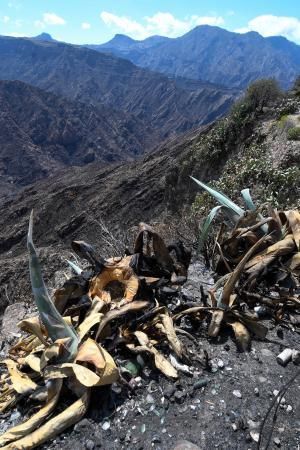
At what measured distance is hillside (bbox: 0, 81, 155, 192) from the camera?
9738 centimetres

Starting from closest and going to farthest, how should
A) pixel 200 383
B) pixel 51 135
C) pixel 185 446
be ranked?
1. pixel 185 446
2. pixel 200 383
3. pixel 51 135

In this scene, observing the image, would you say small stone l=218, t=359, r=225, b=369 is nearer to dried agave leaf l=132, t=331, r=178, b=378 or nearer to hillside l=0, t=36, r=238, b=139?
dried agave leaf l=132, t=331, r=178, b=378

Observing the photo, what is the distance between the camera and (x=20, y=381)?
225cm

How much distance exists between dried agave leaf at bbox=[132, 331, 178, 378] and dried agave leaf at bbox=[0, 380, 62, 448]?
0.44 m

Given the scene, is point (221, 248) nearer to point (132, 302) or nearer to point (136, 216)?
point (132, 302)

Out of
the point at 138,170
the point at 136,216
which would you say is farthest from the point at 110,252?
the point at 138,170

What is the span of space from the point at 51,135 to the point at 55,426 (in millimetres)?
114391

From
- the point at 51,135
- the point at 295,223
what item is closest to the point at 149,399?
the point at 295,223

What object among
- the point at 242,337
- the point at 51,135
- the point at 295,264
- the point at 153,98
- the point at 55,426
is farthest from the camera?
the point at 153,98

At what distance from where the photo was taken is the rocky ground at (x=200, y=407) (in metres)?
1.94

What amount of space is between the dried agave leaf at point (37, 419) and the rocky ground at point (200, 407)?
0.35ft

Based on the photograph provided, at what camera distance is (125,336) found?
2424 mm

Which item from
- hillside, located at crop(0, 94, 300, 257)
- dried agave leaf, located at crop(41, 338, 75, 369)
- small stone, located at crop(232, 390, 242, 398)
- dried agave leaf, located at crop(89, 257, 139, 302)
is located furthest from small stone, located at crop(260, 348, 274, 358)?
hillside, located at crop(0, 94, 300, 257)

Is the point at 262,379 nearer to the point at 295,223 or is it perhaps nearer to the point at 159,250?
the point at 159,250
